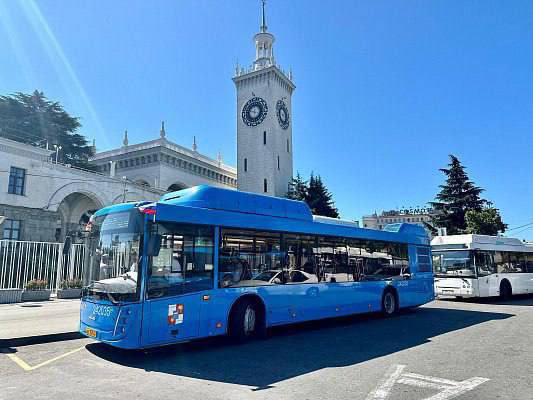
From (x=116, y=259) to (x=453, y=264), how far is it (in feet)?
48.2

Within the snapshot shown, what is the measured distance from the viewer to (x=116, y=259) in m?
7.21

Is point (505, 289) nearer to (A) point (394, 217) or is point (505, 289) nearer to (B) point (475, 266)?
(B) point (475, 266)

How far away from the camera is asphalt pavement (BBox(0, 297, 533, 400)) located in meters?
5.26

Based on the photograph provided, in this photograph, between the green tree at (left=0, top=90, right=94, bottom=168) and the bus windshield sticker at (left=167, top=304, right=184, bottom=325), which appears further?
the green tree at (left=0, top=90, right=94, bottom=168)

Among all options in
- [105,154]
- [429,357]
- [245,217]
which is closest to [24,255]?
[245,217]

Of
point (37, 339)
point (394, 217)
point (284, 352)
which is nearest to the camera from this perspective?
point (284, 352)

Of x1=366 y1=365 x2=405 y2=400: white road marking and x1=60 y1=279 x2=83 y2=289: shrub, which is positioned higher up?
x1=60 y1=279 x2=83 y2=289: shrub

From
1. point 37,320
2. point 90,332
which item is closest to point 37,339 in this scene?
point 90,332

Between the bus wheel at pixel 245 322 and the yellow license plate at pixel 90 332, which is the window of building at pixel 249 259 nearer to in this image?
the bus wheel at pixel 245 322

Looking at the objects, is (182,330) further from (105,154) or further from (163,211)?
(105,154)

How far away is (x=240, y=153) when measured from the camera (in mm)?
49125

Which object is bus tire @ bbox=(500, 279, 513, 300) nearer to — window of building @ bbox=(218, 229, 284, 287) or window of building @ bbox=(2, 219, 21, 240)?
window of building @ bbox=(218, 229, 284, 287)

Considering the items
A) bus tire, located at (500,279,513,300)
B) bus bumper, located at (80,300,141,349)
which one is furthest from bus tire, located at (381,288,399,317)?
bus bumper, located at (80,300,141,349)

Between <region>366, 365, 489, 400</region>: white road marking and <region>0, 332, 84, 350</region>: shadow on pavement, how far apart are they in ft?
22.5
